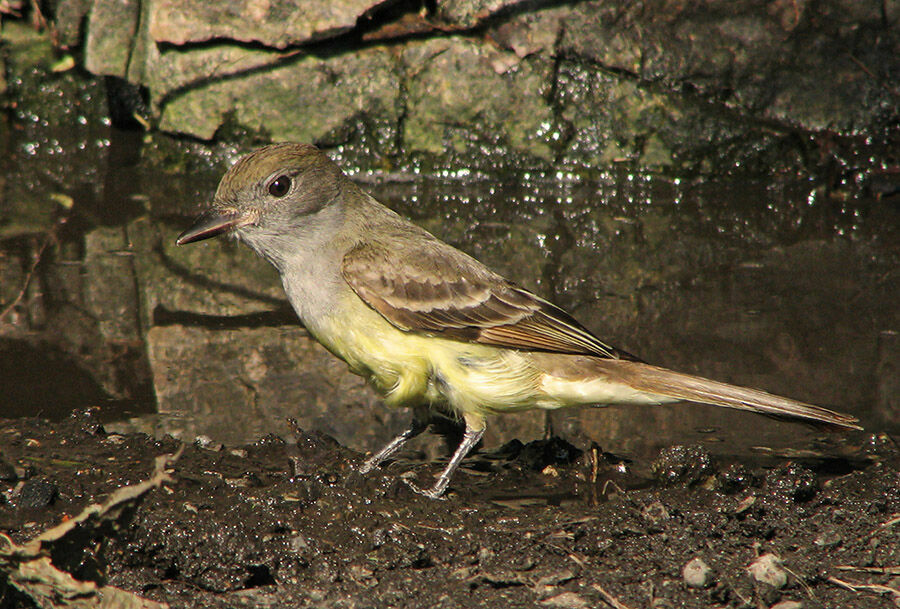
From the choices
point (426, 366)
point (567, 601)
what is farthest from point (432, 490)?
point (567, 601)

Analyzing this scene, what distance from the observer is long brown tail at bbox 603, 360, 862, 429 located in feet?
15.8

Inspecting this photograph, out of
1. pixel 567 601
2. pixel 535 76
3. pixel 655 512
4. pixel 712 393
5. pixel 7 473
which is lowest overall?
pixel 567 601

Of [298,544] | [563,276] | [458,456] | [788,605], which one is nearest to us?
[788,605]

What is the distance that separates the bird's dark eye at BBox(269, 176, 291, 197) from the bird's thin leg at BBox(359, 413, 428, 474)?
1435 millimetres

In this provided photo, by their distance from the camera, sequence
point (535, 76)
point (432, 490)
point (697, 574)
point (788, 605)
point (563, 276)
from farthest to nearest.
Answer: point (535, 76) → point (563, 276) → point (432, 490) → point (697, 574) → point (788, 605)

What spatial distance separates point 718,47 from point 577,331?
16.3 feet

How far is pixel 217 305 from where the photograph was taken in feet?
23.1

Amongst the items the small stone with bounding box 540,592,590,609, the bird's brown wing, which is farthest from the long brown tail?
the small stone with bounding box 540,592,590,609

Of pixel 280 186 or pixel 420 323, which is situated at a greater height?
pixel 280 186

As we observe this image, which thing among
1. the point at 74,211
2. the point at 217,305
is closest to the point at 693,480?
the point at 217,305

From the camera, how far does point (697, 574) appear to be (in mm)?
4094

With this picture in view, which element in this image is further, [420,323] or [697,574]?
[420,323]

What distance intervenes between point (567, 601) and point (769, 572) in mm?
888

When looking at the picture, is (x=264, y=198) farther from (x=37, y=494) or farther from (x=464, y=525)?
(x=464, y=525)
